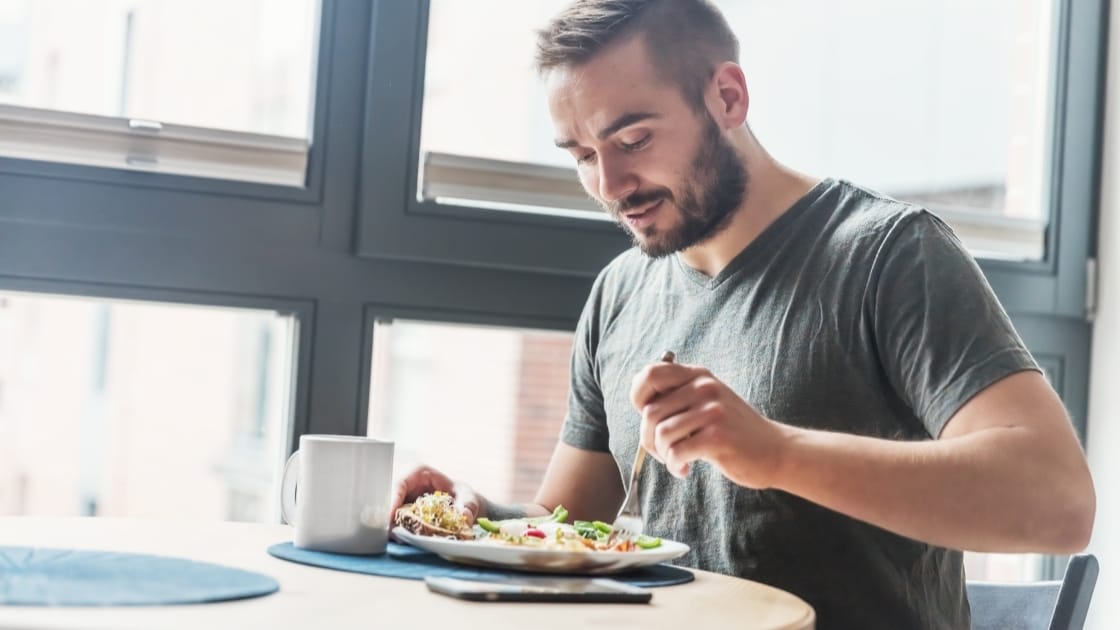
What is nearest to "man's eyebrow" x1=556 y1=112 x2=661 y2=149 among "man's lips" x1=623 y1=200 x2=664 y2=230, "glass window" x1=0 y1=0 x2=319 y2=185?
"man's lips" x1=623 y1=200 x2=664 y2=230

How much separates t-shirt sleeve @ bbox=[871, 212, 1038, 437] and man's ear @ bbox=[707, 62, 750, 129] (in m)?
0.30

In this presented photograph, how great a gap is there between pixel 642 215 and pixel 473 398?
0.79 metres

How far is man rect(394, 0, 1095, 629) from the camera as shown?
119 centimetres

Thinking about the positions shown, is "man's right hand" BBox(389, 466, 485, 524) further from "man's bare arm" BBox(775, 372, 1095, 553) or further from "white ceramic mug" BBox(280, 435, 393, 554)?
"man's bare arm" BBox(775, 372, 1095, 553)

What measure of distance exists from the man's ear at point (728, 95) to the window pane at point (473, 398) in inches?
22.4

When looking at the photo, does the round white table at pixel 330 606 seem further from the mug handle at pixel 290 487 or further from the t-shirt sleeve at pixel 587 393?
the t-shirt sleeve at pixel 587 393

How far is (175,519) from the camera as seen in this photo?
1421mm

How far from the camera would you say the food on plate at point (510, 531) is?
1221mm

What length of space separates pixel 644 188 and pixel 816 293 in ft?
0.85

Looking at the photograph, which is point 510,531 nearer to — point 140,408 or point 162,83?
point 162,83

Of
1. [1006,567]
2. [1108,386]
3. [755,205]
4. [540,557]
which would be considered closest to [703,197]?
[755,205]

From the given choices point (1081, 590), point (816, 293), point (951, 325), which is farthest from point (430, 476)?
point (1081, 590)

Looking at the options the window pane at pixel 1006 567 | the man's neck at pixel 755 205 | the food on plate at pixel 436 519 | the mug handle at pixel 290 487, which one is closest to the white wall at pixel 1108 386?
the window pane at pixel 1006 567

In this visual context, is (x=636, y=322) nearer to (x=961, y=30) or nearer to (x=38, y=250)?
(x=38, y=250)
